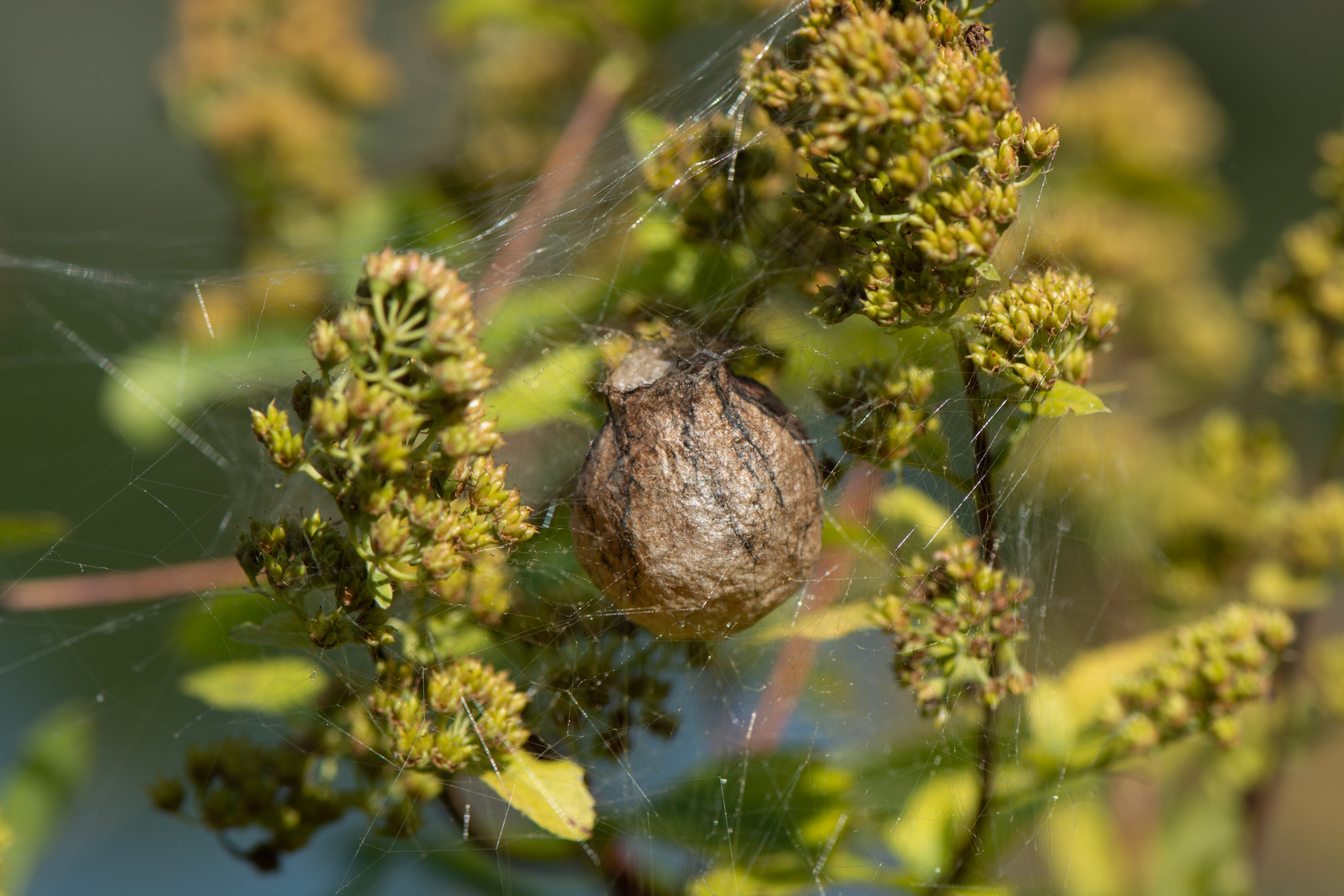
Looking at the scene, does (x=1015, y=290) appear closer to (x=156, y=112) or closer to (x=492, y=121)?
(x=492, y=121)

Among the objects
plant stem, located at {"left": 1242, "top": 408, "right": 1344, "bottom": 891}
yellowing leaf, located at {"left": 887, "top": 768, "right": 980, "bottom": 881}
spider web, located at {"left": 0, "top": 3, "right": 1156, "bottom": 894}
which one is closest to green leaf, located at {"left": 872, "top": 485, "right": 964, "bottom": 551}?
spider web, located at {"left": 0, "top": 3, "right": 1156, "bottom": 894}

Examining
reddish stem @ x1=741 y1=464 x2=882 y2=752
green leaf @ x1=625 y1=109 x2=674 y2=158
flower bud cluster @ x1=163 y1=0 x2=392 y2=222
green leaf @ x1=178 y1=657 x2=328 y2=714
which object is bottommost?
reddish stem @ x1=741 y1=464 x2=882 y2=752

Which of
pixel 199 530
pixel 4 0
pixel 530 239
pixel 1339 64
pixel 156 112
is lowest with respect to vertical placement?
pixel 1339 64

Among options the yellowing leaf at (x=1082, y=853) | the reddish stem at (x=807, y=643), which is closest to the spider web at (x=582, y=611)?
the reddish stem at (x=807, y=643)

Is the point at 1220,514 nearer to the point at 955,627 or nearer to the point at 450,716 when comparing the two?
the point at 955,627

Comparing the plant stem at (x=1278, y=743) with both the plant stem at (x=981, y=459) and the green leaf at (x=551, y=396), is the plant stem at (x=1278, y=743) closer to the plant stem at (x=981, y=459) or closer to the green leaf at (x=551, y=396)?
the plant stem at (x=981, y=459)

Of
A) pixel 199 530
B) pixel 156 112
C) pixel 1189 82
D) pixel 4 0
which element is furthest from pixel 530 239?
pixel 4 0

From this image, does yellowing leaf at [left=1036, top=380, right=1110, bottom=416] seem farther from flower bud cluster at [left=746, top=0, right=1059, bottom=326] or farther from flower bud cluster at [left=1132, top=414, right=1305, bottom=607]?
flower bud cluster at [left=1132, top=414, right=1305, bottom=607]
